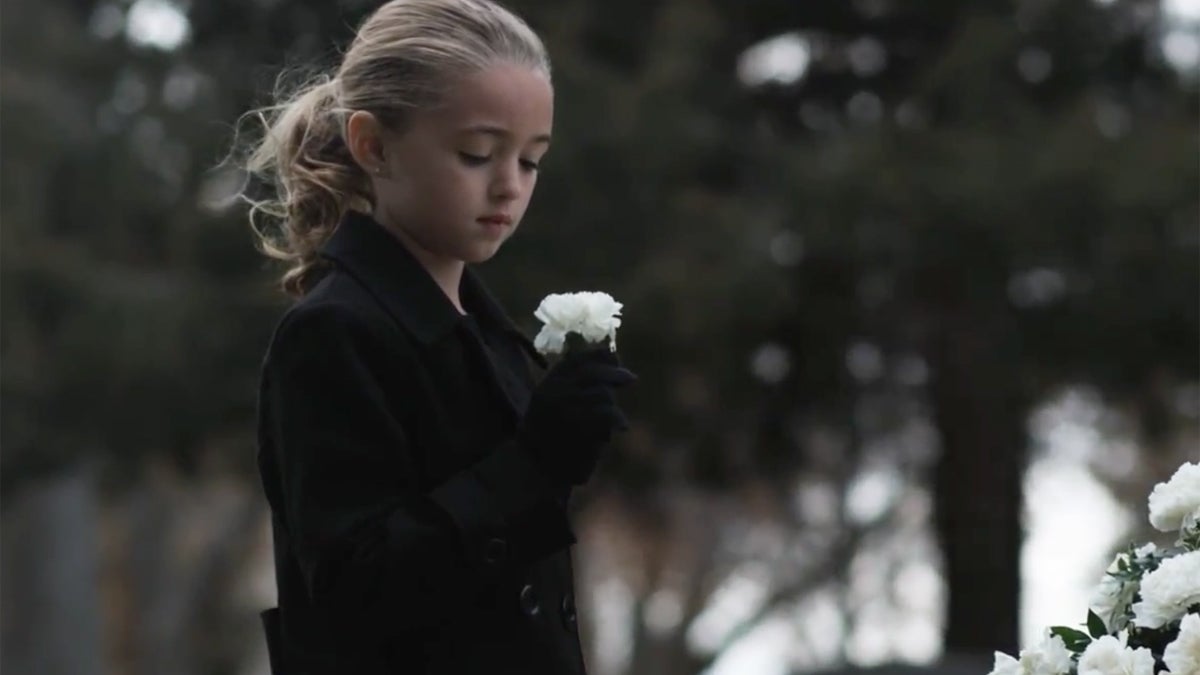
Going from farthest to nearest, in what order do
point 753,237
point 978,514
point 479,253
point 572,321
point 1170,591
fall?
point 978,514 → point 753,237 → point 479,253 → point 572,321 → point 1170,591

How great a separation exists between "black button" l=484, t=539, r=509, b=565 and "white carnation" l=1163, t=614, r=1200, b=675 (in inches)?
25.6

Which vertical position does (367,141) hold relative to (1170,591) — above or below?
above

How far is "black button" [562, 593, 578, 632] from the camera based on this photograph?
2.38m

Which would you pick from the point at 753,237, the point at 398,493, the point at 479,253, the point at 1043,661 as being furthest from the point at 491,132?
the point at 753,237

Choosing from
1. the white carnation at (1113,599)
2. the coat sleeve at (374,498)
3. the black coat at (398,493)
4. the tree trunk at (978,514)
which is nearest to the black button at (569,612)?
the black coat at (398,493)

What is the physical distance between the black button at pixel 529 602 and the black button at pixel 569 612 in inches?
2.2

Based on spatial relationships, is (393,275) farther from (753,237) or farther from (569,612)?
(753,237)

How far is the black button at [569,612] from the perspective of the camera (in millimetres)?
2382

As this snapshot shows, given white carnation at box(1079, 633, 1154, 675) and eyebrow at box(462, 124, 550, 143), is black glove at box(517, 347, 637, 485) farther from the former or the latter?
white carnation at box(1079, 633, 1154, 675)

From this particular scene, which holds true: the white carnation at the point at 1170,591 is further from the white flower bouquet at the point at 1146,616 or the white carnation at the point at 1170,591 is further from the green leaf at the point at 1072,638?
the green leaf at the point at 1072,638

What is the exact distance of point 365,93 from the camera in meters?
2.41

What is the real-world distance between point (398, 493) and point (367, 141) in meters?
0.40

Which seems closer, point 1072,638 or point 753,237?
point 1072,638

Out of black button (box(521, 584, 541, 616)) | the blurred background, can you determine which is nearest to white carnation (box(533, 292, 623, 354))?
black button (box(521, 584, 541, 616))
